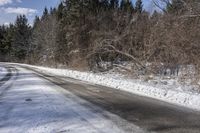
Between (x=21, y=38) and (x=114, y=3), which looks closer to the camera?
(x=114, y=3)

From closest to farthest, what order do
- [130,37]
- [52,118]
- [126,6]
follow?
[52,118] < [130,37] < [126,6]

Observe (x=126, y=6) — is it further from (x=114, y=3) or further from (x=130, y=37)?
(x=130, y=37)

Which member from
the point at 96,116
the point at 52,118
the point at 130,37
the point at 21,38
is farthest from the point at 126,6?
the point at 21,38

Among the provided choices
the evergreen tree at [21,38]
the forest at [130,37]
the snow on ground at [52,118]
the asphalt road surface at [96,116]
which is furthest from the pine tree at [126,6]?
the evergreen tree at [21,38]

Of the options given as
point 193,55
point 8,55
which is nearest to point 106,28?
point 193,55

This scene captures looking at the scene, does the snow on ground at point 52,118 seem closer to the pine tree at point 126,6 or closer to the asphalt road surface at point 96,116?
the asphalt road surface at point 96,116

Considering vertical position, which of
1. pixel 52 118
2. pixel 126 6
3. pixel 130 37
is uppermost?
pixel 126 6

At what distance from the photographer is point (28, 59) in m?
Answer: 84.2

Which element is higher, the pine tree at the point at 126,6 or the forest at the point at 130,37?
the pine tree at the point at 126,6

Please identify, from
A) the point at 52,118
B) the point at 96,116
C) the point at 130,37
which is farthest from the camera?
the point at 130,37

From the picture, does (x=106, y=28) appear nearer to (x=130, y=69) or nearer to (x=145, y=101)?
(x=130, y=69)

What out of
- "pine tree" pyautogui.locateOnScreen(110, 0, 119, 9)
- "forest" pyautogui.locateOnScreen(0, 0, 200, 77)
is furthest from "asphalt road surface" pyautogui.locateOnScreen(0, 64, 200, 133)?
"pine tree" pyautogui.locateOnScreen(110, 0, 119, 9)

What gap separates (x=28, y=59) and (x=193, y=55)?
7005 centimetres

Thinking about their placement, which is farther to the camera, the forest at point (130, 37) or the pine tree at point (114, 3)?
the pine tree at point (114, 3)
